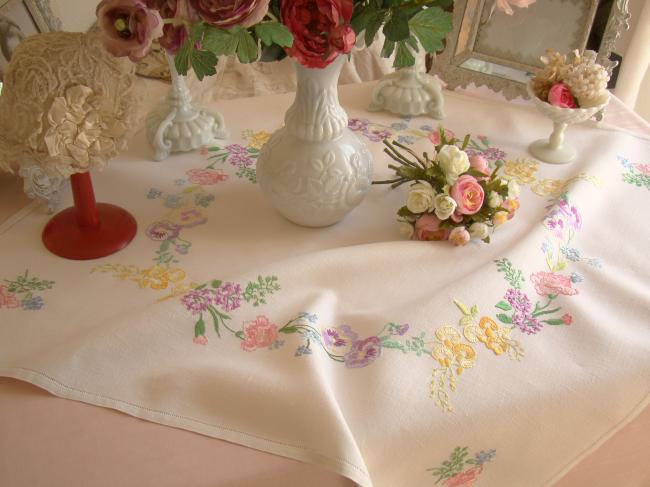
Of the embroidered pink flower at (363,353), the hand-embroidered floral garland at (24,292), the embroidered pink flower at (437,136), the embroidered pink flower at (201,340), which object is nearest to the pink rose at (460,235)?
the embroidered pink flower at (363,353)

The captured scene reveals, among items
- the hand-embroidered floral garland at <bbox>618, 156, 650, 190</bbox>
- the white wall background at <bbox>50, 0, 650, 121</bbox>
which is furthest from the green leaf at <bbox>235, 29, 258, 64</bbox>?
the white wall background at <bbox>50, 0, 650, 121</bbox>

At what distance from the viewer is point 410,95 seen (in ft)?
4.73

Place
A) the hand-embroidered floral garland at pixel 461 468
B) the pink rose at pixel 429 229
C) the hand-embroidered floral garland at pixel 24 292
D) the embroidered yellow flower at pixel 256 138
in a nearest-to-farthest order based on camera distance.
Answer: the hand-embroidered floral garland at pixel 461 468, the hand-embroidered floral garland at pixel 24 292, the pink rose at pixel 429 229, the embroidered yellow flower at pixel 256 138

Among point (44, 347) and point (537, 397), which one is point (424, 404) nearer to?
point (537, 397)

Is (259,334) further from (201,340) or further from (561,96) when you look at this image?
(561,96)

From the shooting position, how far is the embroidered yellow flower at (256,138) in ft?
4.43

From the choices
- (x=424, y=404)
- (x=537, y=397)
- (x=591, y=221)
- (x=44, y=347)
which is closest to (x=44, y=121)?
(x=44, y=347)

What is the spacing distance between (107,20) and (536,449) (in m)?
0.83

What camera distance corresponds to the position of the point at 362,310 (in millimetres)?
982

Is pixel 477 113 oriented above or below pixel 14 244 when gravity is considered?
above

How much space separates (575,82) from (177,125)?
81 cm

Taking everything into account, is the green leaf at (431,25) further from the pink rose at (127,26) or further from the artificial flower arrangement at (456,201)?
the pink rose at (127,26)

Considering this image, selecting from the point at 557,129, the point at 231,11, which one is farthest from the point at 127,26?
the point at 557,129

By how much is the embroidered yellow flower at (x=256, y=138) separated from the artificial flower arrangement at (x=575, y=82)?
1.96 feet
